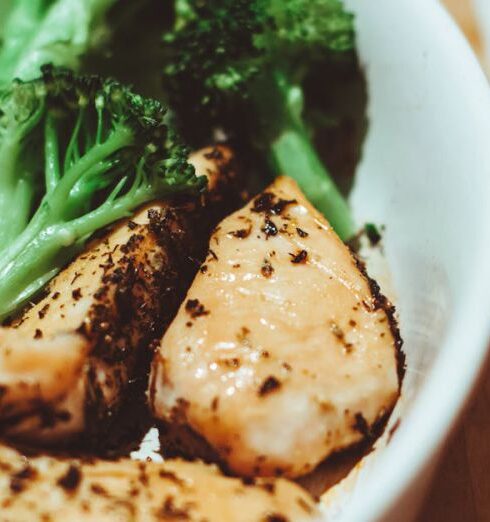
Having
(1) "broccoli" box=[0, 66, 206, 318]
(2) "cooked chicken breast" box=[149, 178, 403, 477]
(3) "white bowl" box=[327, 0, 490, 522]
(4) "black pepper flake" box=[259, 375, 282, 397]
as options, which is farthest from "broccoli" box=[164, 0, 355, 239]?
(4) "black pepper flake" box=[259, 375, 282, 397]

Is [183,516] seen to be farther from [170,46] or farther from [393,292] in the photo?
[170,46]

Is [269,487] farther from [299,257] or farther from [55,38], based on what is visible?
[55,38]

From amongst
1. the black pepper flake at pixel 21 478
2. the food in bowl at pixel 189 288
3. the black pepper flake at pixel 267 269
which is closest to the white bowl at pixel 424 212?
the food in bowl at pixel 189 288

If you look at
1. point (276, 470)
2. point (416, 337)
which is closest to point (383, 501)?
point (276, 470)

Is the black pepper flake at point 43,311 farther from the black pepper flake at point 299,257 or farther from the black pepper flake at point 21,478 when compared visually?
the black pepper flake at point 299,257

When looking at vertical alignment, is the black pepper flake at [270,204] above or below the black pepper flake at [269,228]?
above

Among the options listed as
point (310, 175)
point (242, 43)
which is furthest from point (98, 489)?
point (242, 43)
